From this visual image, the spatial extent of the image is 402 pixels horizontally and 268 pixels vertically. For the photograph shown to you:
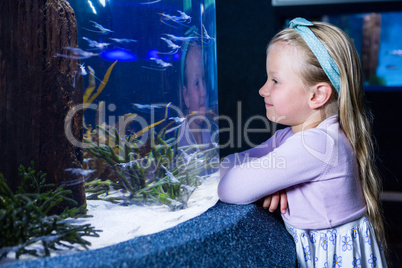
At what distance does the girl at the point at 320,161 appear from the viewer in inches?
33.1

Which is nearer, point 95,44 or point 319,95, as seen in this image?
point 95,44

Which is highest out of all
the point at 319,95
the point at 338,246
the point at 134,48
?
the point at 134,48

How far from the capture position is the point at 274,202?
90cm

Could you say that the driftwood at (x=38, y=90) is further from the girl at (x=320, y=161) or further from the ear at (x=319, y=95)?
the ear at (x=319, y=95)

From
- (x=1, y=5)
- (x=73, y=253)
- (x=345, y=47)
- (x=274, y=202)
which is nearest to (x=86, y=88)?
(x=1, y=5)

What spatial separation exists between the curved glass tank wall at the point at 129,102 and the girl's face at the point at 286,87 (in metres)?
0.23

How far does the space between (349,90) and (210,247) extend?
1.69ft

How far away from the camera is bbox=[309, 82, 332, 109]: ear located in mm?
928

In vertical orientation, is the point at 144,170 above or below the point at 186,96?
below

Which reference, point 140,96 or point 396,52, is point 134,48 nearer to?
point 140,96

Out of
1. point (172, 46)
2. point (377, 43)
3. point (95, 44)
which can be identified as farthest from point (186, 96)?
point (377, 43)

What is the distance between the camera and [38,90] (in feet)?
2.21

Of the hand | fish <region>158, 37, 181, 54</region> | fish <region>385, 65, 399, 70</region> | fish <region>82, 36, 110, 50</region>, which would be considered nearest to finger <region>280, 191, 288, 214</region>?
the hand

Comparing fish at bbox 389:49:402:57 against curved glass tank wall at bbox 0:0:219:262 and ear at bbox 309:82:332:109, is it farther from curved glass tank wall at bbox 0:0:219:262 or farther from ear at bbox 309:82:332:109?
curved glass tank wall at bbox 0:0:219:262
